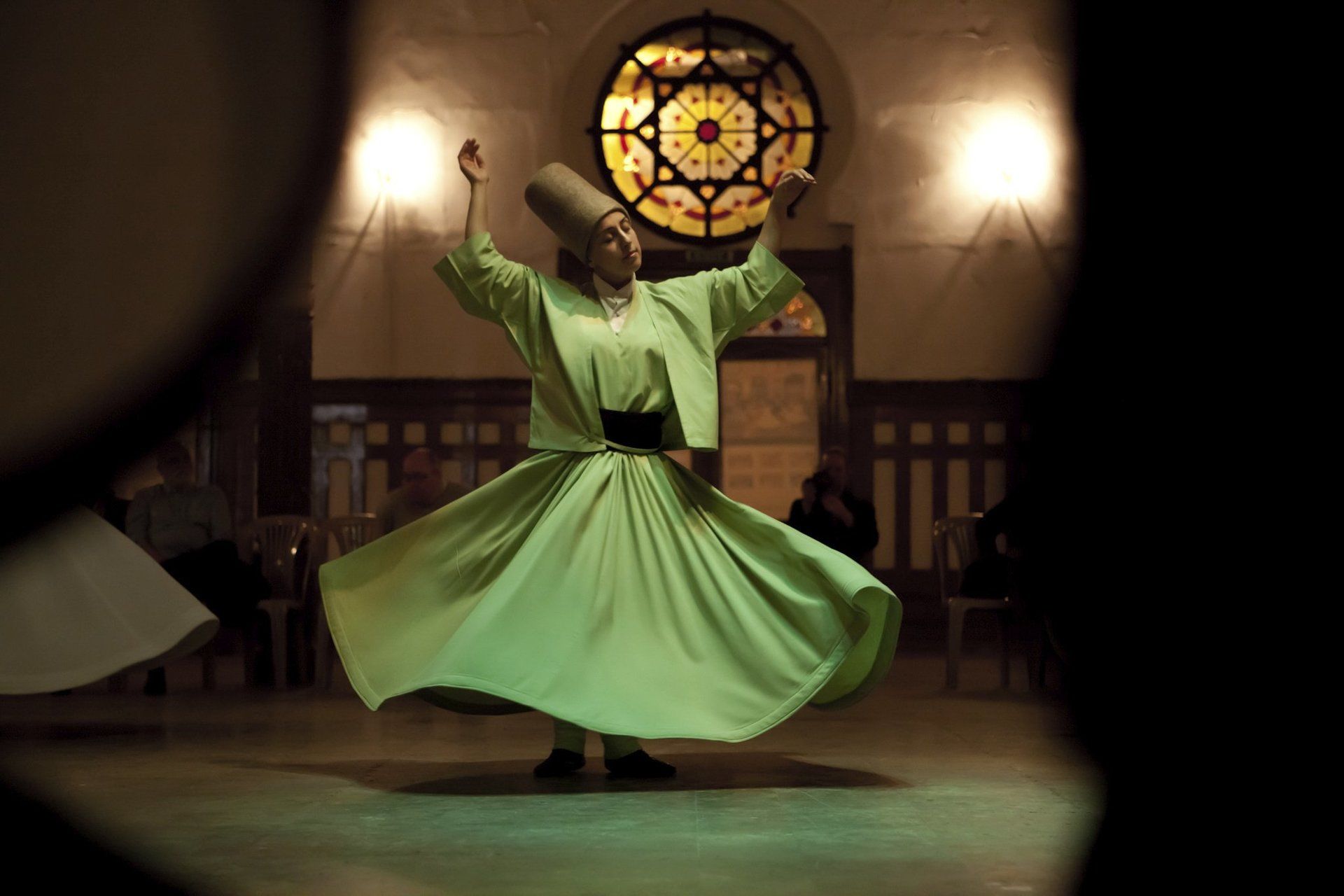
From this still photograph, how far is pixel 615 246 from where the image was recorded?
3.21m

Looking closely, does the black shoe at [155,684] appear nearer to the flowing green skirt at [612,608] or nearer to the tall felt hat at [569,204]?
the flowing green skirt at [612,608]

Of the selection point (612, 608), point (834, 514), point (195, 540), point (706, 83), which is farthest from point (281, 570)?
point (706, 83)

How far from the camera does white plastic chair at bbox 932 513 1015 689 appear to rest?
5.40m

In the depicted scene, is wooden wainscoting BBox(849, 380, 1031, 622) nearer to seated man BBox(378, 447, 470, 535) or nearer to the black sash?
seated man BBox(378, 447, 470, 535)

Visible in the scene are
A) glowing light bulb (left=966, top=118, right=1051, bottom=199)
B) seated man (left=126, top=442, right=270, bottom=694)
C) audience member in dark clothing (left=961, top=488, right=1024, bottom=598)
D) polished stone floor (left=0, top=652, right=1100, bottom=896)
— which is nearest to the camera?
polished stone floor (left=0, top=652, right=1100, bottom=896)

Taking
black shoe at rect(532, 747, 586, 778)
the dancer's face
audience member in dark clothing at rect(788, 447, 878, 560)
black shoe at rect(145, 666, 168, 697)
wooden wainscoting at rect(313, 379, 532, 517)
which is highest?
the dancer's face

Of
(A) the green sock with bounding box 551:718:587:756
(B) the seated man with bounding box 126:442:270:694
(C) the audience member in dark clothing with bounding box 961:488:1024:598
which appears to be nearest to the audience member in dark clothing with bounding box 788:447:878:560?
(C) the audience member in dark clothing with bounding box 961:488:1024:598

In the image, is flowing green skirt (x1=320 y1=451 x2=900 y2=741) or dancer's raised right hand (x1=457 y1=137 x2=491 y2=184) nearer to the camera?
flowing green skirt (x1=320 y1=451 x2=900 y2=741)

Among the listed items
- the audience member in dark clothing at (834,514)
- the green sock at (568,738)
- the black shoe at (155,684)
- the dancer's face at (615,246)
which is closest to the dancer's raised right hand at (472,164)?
the dancer's face at (615,246)

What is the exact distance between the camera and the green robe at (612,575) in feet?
9.21

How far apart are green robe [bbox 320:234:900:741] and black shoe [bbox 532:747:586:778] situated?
0.14 m

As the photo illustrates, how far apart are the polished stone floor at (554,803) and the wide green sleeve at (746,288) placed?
997 mm

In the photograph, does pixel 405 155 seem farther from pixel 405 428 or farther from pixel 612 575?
pixel 612 575

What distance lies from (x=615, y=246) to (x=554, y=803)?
1223 mm
